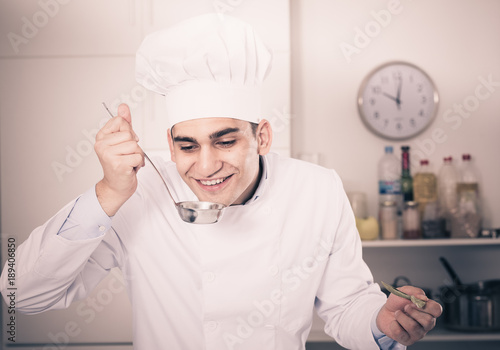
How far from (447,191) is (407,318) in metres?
1.37

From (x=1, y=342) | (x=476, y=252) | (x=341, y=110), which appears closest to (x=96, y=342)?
(x=1, y=342)

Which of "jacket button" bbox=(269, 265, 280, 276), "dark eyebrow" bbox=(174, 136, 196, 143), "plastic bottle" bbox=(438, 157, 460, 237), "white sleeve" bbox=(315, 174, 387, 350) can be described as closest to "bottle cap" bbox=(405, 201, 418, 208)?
"plastic bottle" bbox=(438, 157, 460, 237)

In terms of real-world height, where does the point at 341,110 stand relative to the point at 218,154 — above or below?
above

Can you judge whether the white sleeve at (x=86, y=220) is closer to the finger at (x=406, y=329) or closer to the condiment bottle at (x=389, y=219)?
the finger at (x=406, y=329)

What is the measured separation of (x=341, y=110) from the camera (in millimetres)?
2168

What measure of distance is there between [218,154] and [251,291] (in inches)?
12.7

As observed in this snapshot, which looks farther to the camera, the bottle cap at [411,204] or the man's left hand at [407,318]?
the bottle cap at [411,204]

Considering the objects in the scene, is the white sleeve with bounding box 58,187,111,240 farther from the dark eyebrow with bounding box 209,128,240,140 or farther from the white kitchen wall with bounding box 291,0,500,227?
the white kitchen wall with bounding box 291,0,500,227

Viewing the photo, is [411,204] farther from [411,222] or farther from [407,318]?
[407,318]

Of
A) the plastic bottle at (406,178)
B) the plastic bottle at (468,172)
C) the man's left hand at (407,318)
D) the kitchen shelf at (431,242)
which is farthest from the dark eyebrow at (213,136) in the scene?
the plastic bottle at (468,172)

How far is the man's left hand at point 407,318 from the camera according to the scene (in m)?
0.79

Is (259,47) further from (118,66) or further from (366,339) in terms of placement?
(118,66)

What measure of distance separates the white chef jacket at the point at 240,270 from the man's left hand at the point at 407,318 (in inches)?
2.5

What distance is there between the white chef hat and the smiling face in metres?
0.03
